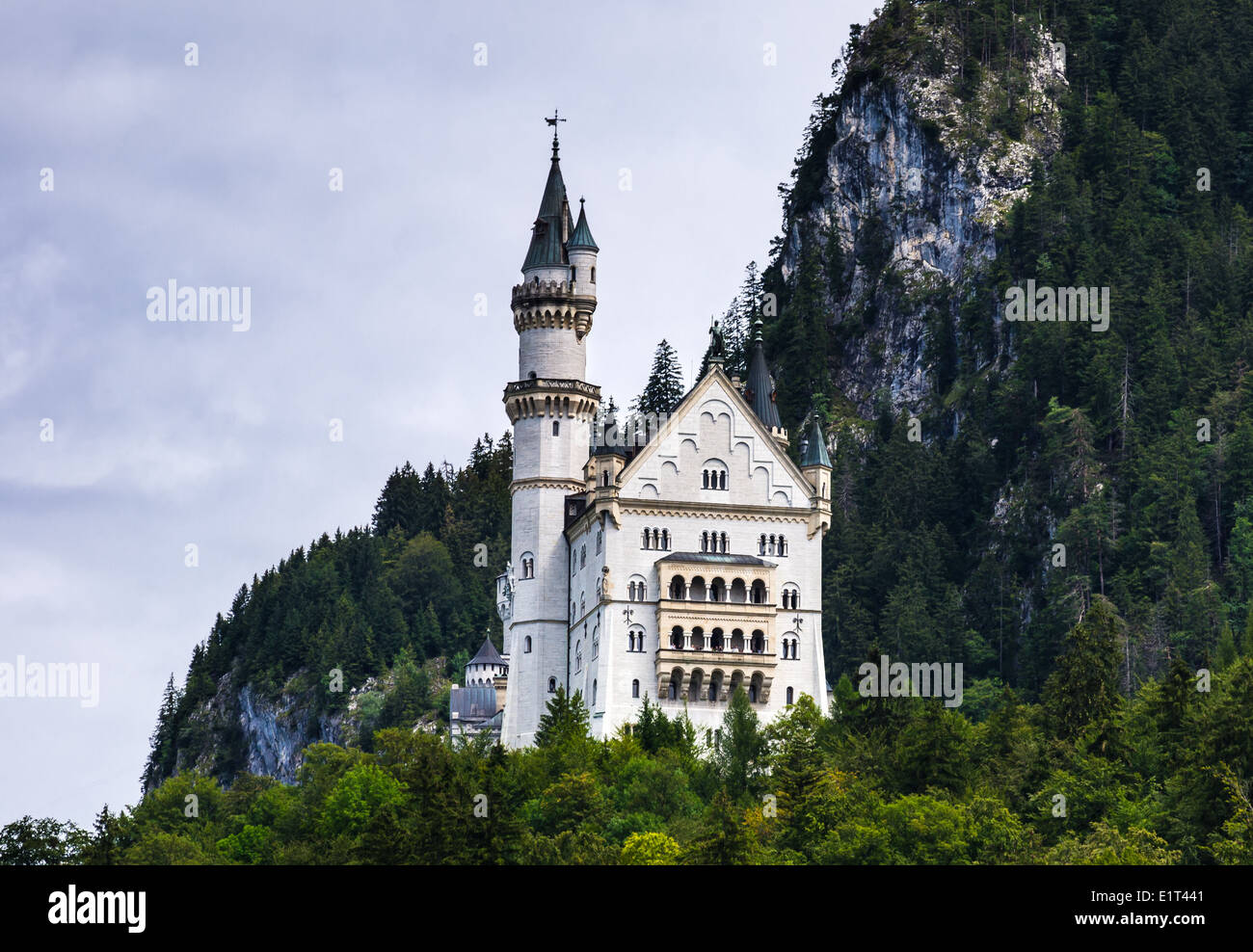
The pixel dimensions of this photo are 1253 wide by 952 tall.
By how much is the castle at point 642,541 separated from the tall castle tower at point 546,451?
0.06m

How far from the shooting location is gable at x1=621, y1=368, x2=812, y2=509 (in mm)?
107312

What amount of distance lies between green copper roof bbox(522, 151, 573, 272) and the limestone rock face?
66.7 m

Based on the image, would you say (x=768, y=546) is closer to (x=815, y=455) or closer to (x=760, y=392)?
(x=815, y=455)

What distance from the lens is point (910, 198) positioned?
187250 millimetres

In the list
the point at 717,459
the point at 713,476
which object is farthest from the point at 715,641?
the point at 717,459

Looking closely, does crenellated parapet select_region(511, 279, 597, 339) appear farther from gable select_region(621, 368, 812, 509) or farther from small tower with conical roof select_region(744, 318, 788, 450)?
small tower with conical roof select_region(744, 318, 788, 450)

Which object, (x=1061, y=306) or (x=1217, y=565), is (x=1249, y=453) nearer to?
(x=1217, y=565)

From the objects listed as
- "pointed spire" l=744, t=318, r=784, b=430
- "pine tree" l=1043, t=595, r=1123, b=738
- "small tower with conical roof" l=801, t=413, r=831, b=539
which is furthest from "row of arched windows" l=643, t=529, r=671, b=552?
"pine tree" l=1043, t=595, r=1123, b=738

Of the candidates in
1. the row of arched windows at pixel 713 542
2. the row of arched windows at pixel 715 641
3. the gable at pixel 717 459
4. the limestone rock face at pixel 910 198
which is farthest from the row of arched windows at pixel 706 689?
the limestone rock face at pixel 910 198

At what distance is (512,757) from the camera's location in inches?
3890

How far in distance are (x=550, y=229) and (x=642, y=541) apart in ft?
51.2

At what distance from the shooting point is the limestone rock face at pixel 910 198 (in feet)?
595

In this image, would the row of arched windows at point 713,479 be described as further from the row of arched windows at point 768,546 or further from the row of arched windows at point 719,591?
the row of arched windows at point 719,591
